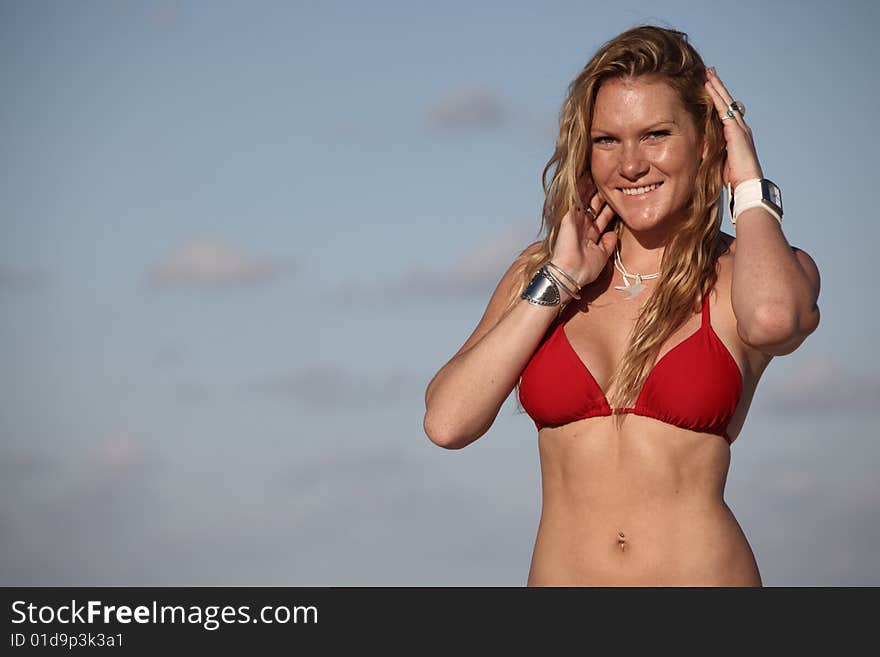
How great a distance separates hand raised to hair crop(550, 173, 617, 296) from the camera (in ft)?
14.1

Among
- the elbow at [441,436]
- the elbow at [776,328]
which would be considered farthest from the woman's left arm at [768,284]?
the elbow at [441,436]

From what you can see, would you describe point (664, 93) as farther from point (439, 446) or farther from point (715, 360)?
point (439, 446)

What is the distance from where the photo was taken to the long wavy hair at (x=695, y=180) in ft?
13.5

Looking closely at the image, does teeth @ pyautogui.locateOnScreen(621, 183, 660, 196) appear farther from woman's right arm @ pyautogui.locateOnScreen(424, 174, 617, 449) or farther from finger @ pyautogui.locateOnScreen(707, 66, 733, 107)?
finger @ pyautogui.locateOnScreen(707, 66, 733, 107)

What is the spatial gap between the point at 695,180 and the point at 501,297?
0.94m

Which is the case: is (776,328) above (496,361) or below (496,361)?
below

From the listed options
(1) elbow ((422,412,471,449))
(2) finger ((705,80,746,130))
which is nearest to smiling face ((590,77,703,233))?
(2) finger ((705,80,746,130))

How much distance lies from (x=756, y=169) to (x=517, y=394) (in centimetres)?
128

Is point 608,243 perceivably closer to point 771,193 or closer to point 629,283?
point 629,283

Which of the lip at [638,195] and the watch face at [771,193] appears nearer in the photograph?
the watch face at [771,193]

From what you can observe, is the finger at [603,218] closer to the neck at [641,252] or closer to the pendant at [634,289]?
the neck at [641,252]

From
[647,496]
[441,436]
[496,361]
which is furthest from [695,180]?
[441,436]

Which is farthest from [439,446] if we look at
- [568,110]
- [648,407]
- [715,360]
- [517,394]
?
[568,110]

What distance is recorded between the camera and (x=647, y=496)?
401 cm
